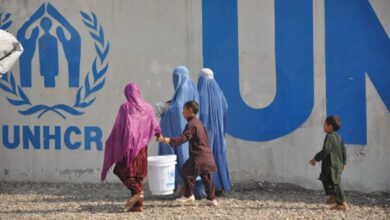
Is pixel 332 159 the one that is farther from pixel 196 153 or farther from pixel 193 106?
pixel 193 106

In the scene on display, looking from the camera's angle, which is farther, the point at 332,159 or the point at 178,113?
the point at 178,113

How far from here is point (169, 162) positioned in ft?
25.0

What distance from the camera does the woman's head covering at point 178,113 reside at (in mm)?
8188

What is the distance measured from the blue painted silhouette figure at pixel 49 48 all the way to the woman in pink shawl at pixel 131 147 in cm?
227

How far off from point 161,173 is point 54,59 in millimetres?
2898

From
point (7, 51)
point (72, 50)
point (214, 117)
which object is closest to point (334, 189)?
point (214, 117)

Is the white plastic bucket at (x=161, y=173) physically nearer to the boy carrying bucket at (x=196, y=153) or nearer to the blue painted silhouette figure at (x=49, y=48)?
the boy carrying bucket at (x=196, y=153)

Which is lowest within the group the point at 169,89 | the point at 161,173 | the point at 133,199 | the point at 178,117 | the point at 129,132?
the point at 133,199

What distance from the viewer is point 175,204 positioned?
804 cm

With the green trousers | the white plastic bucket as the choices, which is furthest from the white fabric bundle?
the green trousers

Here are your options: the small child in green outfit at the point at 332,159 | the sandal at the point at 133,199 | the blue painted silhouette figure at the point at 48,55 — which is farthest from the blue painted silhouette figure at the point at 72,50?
the small child in green outfit at the point at 332,159

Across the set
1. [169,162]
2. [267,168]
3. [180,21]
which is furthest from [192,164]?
[180,21]

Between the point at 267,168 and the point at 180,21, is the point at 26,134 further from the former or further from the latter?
the point at 267,168

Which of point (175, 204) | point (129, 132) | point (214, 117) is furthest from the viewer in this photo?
point (214, 117)
